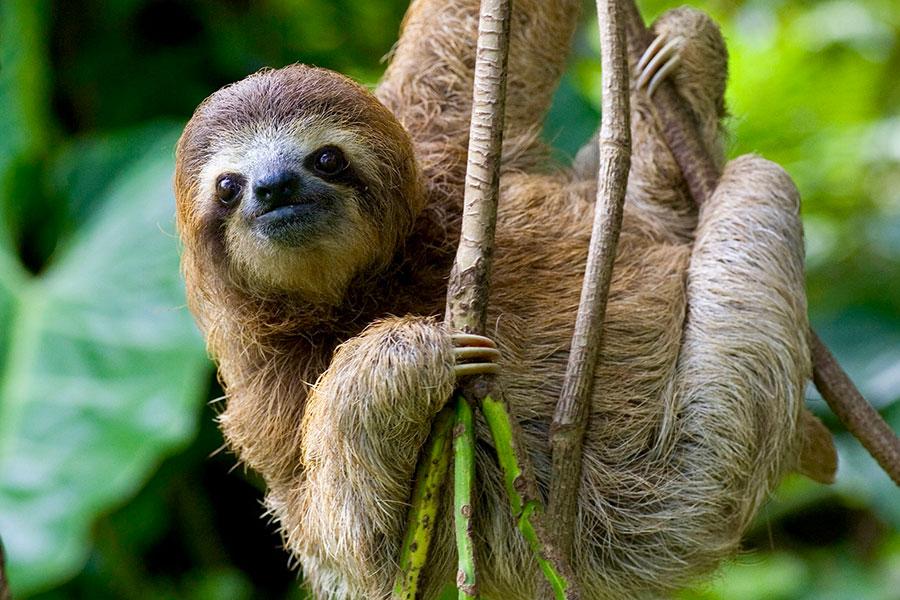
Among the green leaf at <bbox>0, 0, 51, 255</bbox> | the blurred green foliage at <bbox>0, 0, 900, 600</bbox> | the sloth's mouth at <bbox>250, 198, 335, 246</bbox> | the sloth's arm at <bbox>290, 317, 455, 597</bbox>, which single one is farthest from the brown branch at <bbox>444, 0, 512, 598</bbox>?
the green leaf at <bbox>0, 0, 51, 255</bbox>

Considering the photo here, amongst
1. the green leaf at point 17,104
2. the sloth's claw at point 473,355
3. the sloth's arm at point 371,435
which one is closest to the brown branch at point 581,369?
the sloth's claw at point 473,355

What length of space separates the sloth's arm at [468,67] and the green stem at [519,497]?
262cm

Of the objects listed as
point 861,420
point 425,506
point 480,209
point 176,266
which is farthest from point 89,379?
point 861,420

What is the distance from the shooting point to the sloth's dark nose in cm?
395

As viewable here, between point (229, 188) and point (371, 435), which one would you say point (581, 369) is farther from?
point (229, 188)

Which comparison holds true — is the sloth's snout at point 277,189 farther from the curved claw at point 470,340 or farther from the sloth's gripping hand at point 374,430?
the curved claw at point 470,340

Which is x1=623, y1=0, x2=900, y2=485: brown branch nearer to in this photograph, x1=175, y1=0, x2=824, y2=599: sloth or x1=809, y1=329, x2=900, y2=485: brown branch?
x1=809, y1=329, x2=900, y2=485: brown branch

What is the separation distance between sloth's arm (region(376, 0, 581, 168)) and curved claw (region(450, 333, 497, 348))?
2.39 meters

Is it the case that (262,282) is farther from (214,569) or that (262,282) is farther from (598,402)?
(214,569)

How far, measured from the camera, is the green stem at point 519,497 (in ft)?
9.98

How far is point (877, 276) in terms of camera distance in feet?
28.7

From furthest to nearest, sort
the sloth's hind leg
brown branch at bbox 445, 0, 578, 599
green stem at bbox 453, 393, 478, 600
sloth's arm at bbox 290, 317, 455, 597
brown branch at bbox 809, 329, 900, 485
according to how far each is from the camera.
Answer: brown branch at bbox 809, 329, 900, 485
the sloth's hind leg
sloth's arm at bbox 290, 317, 455, 597
brown branch at bbox 445, 0, 578, 599
green stem at bbox 453, 393, 478, 600

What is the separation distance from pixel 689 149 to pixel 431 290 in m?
1.59

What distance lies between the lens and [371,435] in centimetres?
374
